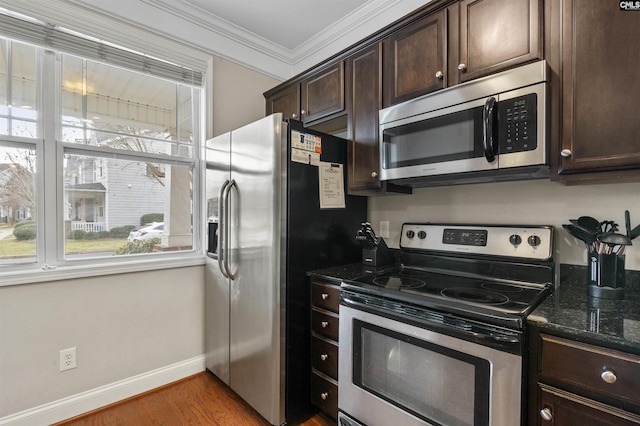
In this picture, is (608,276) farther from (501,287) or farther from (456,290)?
(456,290)

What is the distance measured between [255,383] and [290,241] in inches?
35.4

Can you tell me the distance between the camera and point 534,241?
1.51 meters

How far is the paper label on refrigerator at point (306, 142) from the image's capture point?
1.75m

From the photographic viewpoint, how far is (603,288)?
4.06ft

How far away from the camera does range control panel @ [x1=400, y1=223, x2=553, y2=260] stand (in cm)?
150

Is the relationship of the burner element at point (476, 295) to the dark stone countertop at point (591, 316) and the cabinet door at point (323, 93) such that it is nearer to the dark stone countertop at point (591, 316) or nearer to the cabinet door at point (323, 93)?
the dark stone countertop at point (591, 316)

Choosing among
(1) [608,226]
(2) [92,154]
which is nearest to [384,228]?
(1) [608,226]

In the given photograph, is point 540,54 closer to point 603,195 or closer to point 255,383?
point 603,195

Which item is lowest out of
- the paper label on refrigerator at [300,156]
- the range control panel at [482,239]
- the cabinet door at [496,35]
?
the range control panel at [482,239]

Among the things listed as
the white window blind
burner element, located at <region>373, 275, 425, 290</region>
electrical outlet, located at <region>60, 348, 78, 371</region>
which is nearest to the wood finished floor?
electrical outlet, located at <region>60, 348, 78, 371</region>

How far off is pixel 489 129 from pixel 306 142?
0.95 m

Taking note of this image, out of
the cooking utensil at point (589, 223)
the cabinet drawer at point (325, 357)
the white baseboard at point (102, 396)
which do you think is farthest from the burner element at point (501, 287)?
the white baseboard at point (102, 396)

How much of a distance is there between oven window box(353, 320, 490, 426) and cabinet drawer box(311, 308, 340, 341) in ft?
0.66

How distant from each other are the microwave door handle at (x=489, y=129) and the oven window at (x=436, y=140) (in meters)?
0.05
